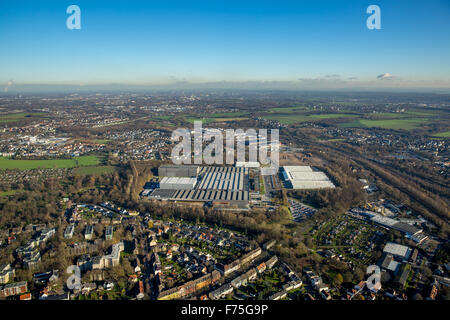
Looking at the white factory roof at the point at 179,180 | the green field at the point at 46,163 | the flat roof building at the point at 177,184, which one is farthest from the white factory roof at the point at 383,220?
the green field at the point at 46,163

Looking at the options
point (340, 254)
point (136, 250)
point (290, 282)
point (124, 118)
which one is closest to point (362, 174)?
point (340, 254)

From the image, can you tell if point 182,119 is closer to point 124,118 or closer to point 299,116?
point 124,118

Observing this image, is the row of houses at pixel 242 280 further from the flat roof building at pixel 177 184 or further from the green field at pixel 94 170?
the green field at pixel 94 170

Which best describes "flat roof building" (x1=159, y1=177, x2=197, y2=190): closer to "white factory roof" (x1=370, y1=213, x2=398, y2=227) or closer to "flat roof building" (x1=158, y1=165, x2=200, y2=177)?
"flat roof building" (x1=158, y1=165, x2=200, y2=177)

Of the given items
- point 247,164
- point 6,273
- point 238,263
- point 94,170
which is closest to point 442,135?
point 247,164

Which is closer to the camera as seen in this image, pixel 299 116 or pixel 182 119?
pixel 182 119
